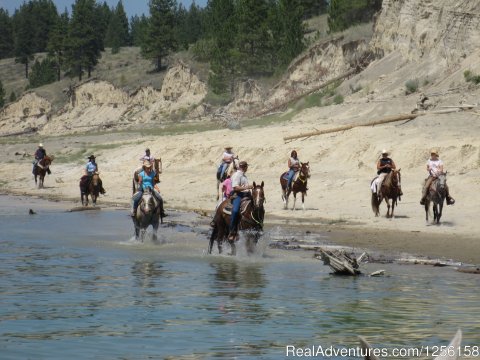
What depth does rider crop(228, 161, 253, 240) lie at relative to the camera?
20672mm

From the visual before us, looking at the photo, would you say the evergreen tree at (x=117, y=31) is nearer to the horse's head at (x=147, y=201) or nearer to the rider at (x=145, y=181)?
the rider at (x=145, y=181)

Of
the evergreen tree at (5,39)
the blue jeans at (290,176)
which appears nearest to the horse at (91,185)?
the blue jeans at (290,176)

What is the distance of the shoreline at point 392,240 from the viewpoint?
2181 centimetres

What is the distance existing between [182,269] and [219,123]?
152 feet

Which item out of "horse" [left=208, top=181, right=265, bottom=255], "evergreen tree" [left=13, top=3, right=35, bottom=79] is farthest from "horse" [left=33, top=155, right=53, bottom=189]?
"evergreen tree" [left=13, top=3, right=35, bottom=79]

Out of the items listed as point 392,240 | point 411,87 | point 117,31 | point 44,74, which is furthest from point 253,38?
point 117,31

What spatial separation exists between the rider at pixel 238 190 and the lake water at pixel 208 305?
33.2 inches

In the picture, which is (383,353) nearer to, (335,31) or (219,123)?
(219,123)

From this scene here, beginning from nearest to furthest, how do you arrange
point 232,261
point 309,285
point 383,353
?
point 383,353
point 309,285
point 232,261

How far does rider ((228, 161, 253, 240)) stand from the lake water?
2.77 ft

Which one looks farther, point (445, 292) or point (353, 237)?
point (353, 237)

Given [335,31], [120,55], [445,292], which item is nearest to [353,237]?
[445,292]

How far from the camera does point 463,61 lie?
157ft

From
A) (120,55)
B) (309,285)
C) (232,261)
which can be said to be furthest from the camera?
(120,55)
